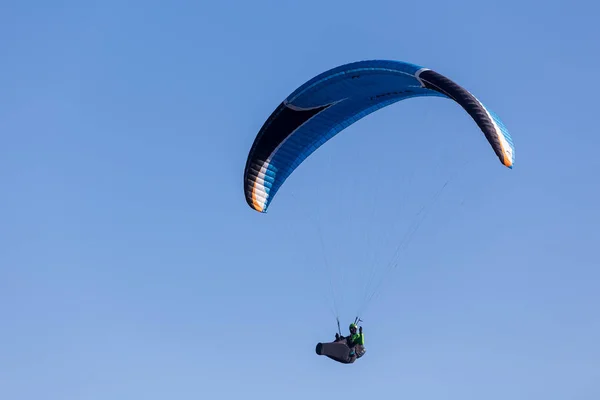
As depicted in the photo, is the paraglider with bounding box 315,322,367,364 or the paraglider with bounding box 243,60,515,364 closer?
the paraglider with bounding box 243,60,515,364

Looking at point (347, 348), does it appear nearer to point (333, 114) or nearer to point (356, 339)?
point (356, 339)

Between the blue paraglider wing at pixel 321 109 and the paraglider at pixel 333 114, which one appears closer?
the paraglider at pixel 333 114

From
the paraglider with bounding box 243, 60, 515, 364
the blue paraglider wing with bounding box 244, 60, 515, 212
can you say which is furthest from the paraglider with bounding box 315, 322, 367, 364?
the blue paraglider wing with bounding box 244, 60, 515, 212

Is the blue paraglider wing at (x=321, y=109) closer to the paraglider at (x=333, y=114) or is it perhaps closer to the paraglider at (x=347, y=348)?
the paraglider at (x=333, y=114)

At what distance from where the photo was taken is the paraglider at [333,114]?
4362cm

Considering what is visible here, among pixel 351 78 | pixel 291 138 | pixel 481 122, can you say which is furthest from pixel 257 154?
pixel 481 122

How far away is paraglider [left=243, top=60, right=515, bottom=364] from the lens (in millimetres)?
43625

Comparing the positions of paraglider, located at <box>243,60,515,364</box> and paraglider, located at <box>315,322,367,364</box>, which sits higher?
paraglider, located at <box>243,60,515,364</box>

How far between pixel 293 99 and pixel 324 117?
1.17 metres

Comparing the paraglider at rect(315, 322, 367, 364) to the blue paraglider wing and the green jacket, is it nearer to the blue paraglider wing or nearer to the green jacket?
the green jacket

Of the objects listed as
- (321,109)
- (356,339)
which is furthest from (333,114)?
(356,339)

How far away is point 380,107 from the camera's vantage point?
47.6 m

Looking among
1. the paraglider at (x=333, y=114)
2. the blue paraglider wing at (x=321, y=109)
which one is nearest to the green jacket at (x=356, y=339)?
the paraglider at (x=333, y=114)

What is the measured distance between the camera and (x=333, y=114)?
47406 millimetres
